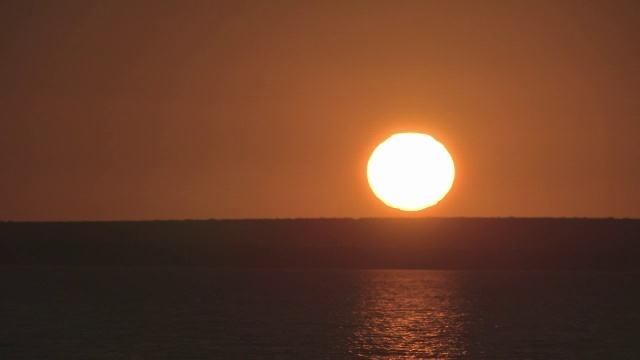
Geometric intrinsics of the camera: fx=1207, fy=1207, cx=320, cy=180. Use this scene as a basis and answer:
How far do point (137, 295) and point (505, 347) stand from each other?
39785 mm

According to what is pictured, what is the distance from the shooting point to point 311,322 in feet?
199

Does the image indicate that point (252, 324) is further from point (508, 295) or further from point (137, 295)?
point (508, 295)

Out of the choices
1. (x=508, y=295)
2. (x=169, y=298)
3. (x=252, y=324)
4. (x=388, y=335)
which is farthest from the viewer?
(x=508, y=295)

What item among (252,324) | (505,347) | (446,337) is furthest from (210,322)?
(505,347)

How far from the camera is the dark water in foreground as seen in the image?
4709cm

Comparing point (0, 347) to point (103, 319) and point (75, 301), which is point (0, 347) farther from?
point (75, 301)

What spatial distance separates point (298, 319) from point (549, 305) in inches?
899

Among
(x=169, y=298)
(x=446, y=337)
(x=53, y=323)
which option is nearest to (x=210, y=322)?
(x=53, y=323)

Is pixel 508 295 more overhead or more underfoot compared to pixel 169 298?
more overhead

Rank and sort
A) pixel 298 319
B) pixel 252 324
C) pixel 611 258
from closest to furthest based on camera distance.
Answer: pixel 252 324, pixel 298 319, pixel 611 258

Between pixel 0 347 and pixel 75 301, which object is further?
pixel 75 301

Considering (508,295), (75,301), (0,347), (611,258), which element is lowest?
(0,347)

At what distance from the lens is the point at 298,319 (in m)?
62.4

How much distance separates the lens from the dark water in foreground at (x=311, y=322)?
47.1 meters
